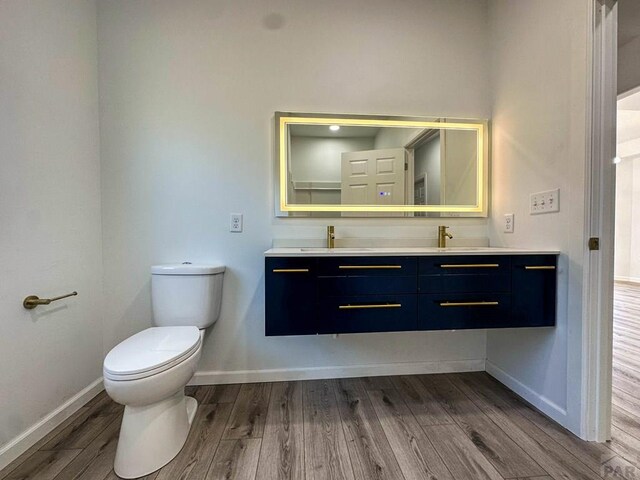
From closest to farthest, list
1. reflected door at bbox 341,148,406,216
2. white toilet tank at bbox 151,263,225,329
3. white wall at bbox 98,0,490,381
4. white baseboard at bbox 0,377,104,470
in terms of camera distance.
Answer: white baseboard at bbox 0,377,104,470 < white toilet tank at bbox 151,263,225,329 < white wall at bbox 98,0,490,381 < reflected door at bbox 341,148,406,216

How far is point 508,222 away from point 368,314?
3.67 feet

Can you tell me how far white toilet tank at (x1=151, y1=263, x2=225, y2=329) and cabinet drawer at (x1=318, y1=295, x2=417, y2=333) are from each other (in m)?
0.71

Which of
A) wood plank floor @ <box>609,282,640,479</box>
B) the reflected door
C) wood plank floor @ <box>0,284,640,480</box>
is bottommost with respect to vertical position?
wood plank floor @ <box>0,284,640,480</box>

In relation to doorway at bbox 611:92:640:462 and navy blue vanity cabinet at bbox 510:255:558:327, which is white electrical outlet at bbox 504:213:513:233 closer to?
navy blue vanity cabinet at bbox 510:255:558:327

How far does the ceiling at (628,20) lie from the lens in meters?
1.61

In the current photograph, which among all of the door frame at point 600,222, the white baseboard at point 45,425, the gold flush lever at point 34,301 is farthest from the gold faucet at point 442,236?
the white baseboard at point 45,425

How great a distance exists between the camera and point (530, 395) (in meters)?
1.56

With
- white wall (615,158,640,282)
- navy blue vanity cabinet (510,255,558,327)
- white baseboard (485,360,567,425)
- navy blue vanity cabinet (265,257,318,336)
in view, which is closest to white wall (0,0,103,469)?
navy blue vanity cabinet (265,257,318,336)

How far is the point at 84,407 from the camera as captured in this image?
5.10 ft

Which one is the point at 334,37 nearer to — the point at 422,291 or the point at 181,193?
the point at 181,193

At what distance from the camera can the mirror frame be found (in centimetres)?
178

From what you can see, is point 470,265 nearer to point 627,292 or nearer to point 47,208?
point 47,208

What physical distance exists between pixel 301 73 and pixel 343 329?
160 cm

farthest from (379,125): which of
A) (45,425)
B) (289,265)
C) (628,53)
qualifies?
(45,425)
